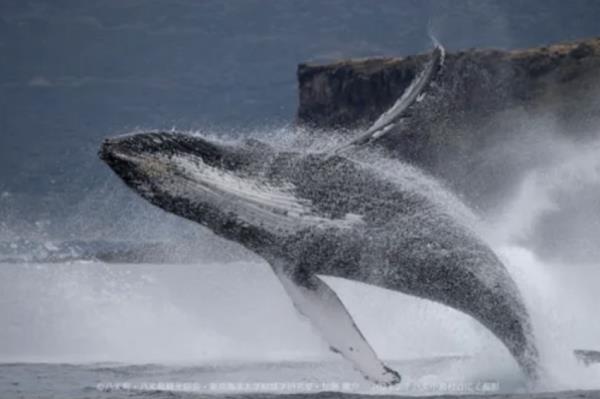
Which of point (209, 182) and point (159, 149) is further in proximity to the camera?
point (209, 182)

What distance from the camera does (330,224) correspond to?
1260 cm

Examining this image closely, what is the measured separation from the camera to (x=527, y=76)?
71250mm

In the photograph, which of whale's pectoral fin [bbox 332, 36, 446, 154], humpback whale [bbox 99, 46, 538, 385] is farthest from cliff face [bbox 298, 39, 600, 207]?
humpback whale [bbox 99, 46, 538, 385]

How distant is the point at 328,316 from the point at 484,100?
198 feet

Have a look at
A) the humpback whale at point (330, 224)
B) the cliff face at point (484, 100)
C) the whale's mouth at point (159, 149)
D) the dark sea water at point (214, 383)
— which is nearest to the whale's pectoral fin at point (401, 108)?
the humpback whale at point (330, 224)

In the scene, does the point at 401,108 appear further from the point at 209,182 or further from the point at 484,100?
the point at 484,100

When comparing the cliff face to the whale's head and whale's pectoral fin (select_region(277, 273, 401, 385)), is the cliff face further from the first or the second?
the whale's head

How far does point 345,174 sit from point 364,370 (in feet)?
6.70

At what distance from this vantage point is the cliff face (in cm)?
6869

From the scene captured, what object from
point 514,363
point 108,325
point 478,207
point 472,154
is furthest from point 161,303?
point 472,154

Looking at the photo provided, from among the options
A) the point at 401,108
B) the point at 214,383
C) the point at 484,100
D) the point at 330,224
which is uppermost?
the point at 484,100

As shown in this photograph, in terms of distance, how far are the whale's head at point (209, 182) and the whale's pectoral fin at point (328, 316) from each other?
0.63m

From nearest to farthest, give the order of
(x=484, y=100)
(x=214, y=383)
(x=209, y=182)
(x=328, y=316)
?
(x=209, y=182)
(x=328, y=316)
(x=214, y=383)
(x=484, y=100)

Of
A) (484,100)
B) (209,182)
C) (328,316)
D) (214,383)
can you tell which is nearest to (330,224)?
(328,316)
